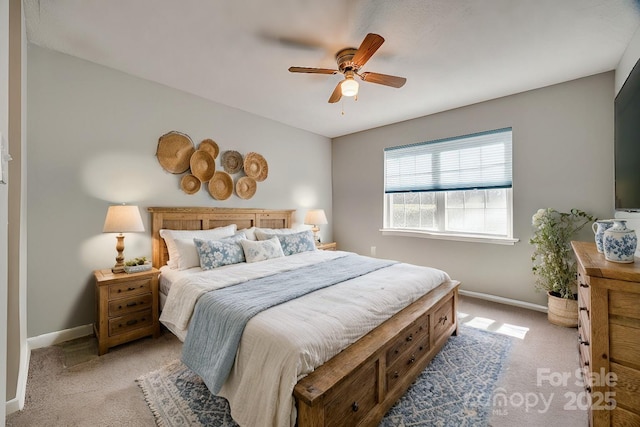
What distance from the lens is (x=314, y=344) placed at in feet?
4.52

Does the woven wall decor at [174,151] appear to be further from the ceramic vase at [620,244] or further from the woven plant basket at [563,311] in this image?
the woven plant basket at [563,311]

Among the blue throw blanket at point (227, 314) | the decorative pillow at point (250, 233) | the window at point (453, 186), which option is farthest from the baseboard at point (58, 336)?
the window at point (453, 186)

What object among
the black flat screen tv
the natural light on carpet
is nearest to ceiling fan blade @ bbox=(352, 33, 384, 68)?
the black flat screen tv

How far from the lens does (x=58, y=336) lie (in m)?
2.49

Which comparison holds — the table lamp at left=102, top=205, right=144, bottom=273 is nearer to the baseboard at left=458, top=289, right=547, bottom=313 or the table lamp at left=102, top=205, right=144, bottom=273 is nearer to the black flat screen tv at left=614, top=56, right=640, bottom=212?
the black flat screen tv at left=614, top=56, right=640, bottom=212

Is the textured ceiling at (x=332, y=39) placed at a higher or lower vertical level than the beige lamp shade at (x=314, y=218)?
higher

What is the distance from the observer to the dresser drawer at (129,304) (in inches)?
94.0

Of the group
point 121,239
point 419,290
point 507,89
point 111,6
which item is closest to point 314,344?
point 419,290

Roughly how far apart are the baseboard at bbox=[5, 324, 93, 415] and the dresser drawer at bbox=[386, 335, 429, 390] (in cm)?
233

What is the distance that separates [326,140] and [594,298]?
14.6ft

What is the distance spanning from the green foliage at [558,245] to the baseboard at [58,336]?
4.71 m

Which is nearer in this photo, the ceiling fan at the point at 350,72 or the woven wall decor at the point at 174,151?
the ceiling fan at the point at 350,72

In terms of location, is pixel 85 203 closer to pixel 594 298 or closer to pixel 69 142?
pixel 69 142

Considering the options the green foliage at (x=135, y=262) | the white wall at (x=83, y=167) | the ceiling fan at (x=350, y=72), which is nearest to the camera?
the ceiling fan at (x=350, y=72)
